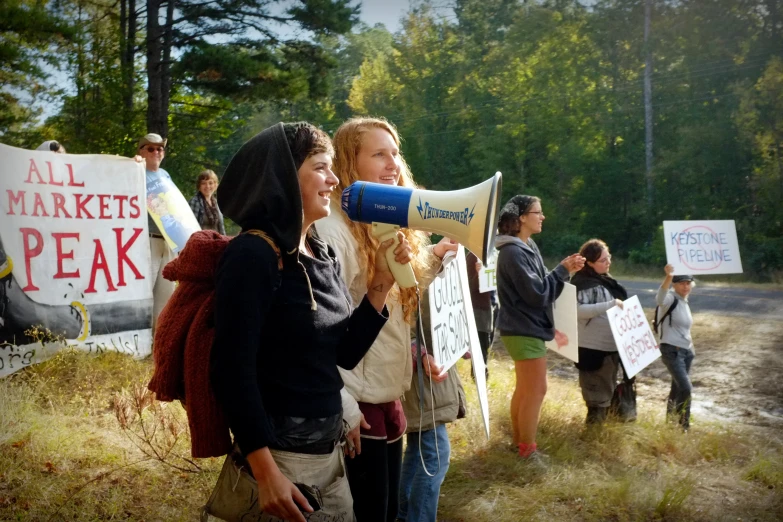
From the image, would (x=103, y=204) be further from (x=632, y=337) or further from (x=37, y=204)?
(x=632, y=337)

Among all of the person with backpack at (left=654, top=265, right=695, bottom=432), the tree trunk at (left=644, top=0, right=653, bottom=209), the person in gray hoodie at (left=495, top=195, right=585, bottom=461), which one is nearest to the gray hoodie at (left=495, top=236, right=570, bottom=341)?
the person in gray hoodie at (left=495, top=195, right=585, bottom=461)

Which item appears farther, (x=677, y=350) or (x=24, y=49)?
(x=24, y=49)

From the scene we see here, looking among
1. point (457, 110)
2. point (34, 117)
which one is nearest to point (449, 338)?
point (34, 117)

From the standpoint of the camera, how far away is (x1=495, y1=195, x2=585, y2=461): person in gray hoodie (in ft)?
15.1

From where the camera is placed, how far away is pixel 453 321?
338 centimetres

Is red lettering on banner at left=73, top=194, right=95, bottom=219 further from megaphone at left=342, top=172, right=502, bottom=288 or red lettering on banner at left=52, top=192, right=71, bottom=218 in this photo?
megaphone at left=342, top=172, right=502, bottom=288

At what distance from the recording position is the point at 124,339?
5.84m

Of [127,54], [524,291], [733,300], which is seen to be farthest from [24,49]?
[733,300]

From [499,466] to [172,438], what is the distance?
1907mm

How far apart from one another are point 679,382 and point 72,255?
4.58m

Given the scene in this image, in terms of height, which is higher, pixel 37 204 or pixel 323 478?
pixel 37 204

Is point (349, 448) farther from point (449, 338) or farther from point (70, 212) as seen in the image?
point (70, 212)

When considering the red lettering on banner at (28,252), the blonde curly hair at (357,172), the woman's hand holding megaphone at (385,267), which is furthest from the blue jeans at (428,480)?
the red lettering on banner at (28,252)

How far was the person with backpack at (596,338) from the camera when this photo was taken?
557 centimetres
